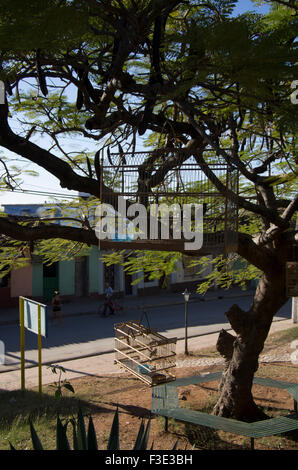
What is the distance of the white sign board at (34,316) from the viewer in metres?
7.64

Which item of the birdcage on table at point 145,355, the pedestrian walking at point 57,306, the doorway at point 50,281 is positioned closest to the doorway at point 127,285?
the doorway at point 50,281

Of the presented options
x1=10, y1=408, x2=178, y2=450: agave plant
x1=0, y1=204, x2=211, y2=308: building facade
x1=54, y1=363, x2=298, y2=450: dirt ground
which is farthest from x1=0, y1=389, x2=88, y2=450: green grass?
Answer: x1=0, y1=204, x2=211, y2=308: building facade

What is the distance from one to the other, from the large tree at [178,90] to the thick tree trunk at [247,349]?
0.05 feet

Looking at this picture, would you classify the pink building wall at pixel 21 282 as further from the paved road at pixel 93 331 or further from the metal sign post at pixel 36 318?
the metal sign post at pixel 36 318

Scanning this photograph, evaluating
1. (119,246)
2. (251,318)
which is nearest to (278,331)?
(251,318)

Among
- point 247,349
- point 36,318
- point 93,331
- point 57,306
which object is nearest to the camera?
point 247,349

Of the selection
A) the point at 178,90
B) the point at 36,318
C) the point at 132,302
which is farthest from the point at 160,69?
the point at 132,302

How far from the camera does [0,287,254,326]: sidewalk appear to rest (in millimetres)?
18141

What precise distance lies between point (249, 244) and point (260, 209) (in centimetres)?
51

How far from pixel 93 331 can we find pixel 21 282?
20.3 feet

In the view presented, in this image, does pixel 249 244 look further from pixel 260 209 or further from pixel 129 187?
pixel 129 187

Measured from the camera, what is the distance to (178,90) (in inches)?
168

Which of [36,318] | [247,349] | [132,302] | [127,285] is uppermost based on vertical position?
[36,318]

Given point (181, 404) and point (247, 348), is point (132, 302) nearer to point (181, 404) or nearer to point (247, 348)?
point (181, 404)
